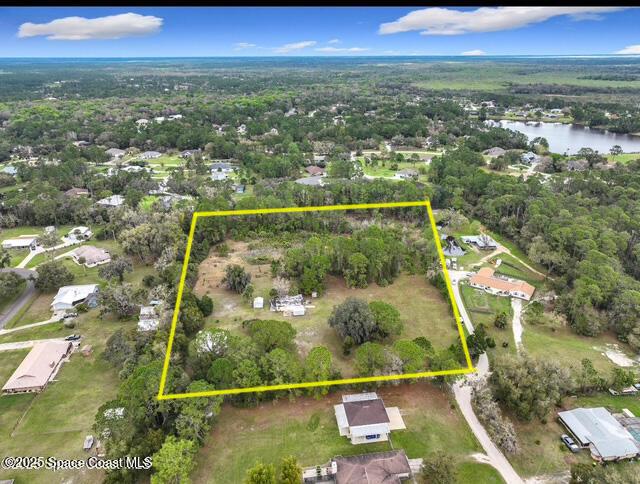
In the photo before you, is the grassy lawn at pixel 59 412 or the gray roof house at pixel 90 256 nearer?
the grassy lawn at pixel 59 412

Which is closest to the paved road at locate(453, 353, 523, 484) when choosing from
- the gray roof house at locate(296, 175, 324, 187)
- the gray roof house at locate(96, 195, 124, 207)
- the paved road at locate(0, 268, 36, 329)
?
the paved road at locate(0, 268, 36, 329)

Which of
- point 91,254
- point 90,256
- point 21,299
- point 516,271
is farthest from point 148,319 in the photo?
point 516,271

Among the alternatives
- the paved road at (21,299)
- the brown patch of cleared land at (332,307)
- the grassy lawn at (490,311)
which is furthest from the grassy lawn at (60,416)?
the grassy lawn at (490,311)

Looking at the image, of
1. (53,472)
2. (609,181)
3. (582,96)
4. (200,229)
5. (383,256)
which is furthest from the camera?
(582,96)

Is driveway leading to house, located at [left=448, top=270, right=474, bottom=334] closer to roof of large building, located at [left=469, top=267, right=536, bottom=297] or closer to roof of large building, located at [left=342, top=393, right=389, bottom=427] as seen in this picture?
roof of large building, located at [left=469, top=267, right=536, bottom=297]

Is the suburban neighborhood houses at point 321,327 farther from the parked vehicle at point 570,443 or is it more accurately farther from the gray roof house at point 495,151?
the gray roof house at point 495,151

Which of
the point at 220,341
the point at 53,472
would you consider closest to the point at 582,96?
the point at 220,341

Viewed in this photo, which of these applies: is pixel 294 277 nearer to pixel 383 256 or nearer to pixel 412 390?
pixel 383 256
